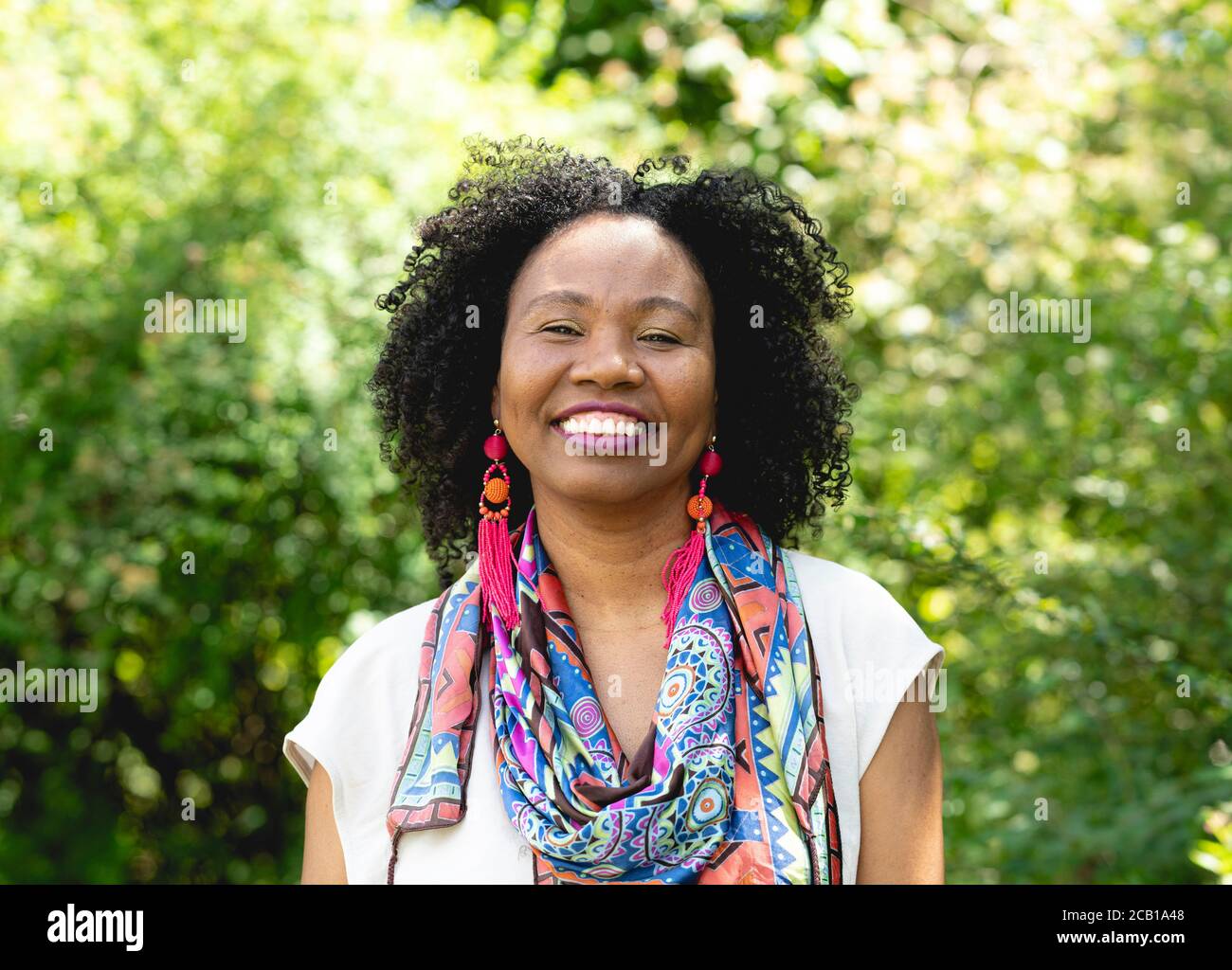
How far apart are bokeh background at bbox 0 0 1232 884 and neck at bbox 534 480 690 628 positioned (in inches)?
63.5

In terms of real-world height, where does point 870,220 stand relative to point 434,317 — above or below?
above

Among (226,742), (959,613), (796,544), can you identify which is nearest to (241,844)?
(226,742)

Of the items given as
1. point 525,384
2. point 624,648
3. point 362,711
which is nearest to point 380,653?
point 362,711

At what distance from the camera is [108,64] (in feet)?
16.0

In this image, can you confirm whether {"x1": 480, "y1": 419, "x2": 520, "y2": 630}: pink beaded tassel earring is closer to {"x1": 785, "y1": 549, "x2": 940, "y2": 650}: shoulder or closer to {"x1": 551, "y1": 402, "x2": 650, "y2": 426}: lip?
{"x1": 551, "y1": 402, "x2": 650, "y2": 426}: lip

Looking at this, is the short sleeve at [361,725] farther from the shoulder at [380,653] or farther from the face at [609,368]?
the face at [609,368]

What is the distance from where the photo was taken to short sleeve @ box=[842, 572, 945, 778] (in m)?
2.28

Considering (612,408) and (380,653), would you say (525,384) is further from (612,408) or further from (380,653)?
(380,653)

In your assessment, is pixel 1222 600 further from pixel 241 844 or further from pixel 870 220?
pixel 241 844

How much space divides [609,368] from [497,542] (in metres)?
0.44

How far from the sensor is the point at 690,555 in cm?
244

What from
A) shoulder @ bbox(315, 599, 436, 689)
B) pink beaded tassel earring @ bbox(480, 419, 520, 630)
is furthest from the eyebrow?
shoulder @ bbox(315, 599, 436, 689)

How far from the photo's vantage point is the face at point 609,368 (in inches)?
90.0
